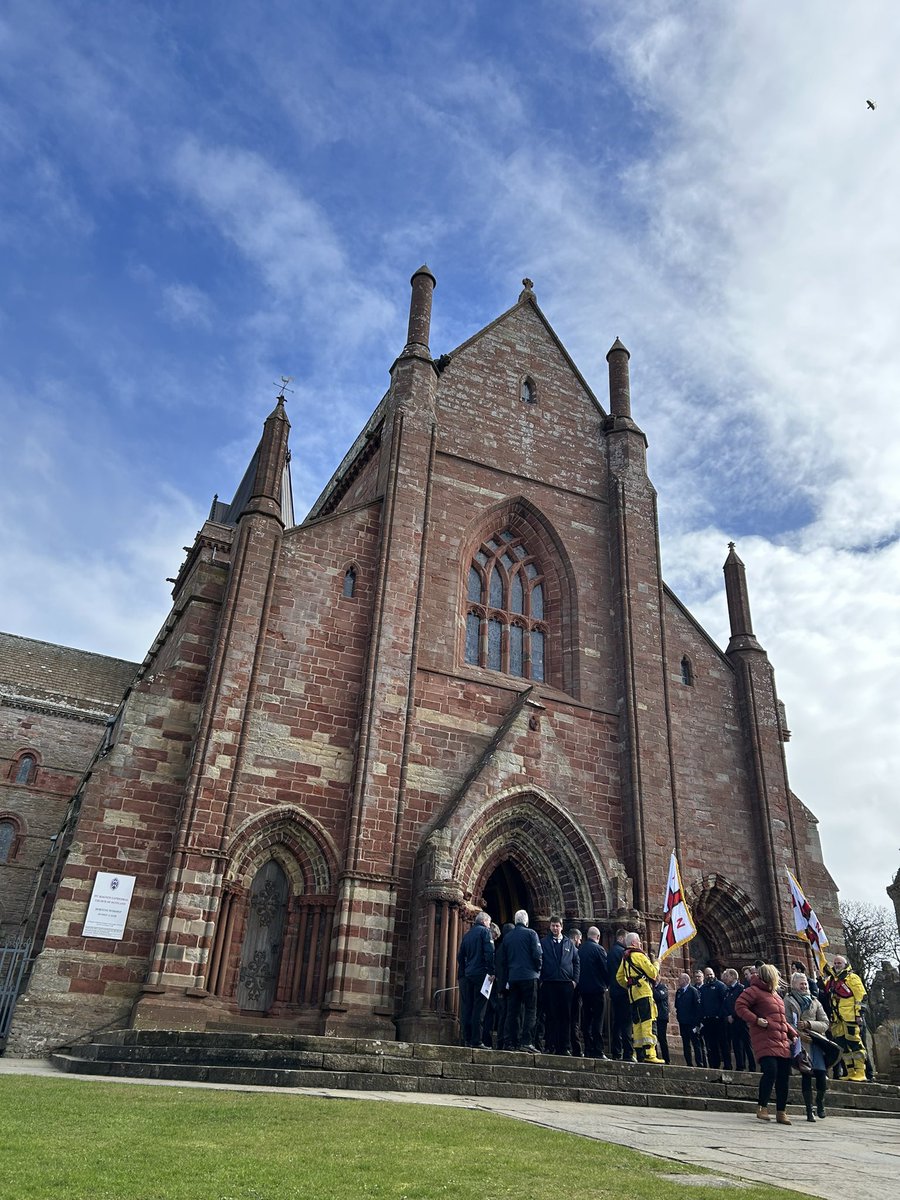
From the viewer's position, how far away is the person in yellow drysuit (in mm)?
13839

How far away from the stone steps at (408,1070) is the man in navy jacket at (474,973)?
1.64m

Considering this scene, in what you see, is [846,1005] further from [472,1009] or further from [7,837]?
[7,837]

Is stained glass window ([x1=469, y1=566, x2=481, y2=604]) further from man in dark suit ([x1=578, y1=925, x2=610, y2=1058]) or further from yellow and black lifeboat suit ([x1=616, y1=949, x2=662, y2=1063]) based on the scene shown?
yellow and black lifeboat suit ([x1=616, y1=949, x2=662, y2=1063])

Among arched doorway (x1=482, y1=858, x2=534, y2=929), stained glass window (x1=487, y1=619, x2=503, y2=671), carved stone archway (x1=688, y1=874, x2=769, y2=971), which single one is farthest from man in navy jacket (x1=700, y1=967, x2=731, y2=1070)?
stained glass window (x1=487, y1=619, x2=503, y2=671)

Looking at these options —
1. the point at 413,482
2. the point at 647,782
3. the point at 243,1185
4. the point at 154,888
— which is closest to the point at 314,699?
the point at 154,888

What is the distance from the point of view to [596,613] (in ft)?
75.0

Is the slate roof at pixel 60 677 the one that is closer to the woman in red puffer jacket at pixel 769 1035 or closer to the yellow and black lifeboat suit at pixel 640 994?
the yellow and black lifeboat suit at pixel 640 994

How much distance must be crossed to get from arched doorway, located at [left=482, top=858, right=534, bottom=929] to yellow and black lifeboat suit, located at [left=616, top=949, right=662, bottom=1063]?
5.56 metres

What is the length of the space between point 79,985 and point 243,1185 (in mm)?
11649

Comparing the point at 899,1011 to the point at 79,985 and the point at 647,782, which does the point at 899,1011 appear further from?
the point at 79,985

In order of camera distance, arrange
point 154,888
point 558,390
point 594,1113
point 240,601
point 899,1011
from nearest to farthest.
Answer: point 594,1113 → point 154,888 → point 240,601 → point 558,390 → point 899,1011

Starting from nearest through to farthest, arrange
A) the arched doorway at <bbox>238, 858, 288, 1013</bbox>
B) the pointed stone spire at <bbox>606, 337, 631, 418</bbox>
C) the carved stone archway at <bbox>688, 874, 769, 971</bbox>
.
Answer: the arched doorway at <bbox>238, 858, 288, 1013</bbox>, the carved stone archway at <bbox>688, 874, 769, 971</bbox>, the pointed stone spire at <bbox>606, 337, 631, 418</bbox>

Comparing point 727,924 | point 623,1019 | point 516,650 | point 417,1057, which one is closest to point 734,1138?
point 417,1057

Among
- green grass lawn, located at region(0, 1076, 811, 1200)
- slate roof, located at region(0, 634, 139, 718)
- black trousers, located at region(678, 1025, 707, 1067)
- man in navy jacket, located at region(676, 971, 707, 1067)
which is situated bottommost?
green grass lawn, located at region(0, 1076, 811, 1200)
